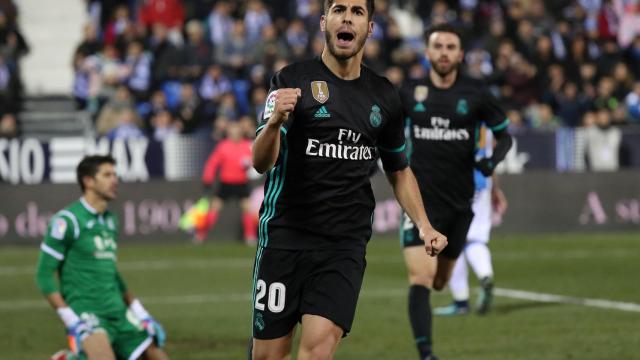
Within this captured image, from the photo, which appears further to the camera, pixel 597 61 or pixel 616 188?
pixel 597 61

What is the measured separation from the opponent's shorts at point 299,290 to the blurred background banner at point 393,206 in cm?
1537

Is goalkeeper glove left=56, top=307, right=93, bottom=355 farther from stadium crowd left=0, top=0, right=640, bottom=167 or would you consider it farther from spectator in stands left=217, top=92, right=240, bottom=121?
spectator in stands left=217, top=92, right=240, bottom=121

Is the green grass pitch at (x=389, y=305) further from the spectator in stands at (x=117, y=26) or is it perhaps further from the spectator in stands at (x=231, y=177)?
the spectator in stands at (x=117, y=26)

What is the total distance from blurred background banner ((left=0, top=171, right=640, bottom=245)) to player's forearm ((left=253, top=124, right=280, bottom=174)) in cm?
1582

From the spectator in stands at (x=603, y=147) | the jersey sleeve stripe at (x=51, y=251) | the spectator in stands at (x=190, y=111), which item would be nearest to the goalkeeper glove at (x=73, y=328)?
the jersey sleeve stripe at (x=51, y=251)

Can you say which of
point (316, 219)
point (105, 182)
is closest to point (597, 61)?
point (105, 182)

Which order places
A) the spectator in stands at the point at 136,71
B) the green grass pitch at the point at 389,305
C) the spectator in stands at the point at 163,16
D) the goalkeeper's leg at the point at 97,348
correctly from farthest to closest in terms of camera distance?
the spectator in stands at the point at 163,16 → the spectator in stands at the point at 136,71 → the green grass pitch at the point at 389,305 → the goalkeeper's leg at the point at 97,348

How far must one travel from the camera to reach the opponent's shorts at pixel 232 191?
2284cm

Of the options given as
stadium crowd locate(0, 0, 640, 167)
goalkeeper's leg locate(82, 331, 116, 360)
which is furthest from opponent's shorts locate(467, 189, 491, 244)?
stadium crowd locate(0, 0, 640, 167)

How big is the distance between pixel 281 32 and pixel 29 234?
23.0 feet

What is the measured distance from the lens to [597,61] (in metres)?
27.8

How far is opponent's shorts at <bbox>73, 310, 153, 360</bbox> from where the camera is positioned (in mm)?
9734

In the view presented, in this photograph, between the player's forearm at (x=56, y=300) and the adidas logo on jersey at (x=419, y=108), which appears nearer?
the player's forearm at (x=56, y=300)

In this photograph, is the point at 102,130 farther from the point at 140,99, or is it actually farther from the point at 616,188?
the point at 616,188
